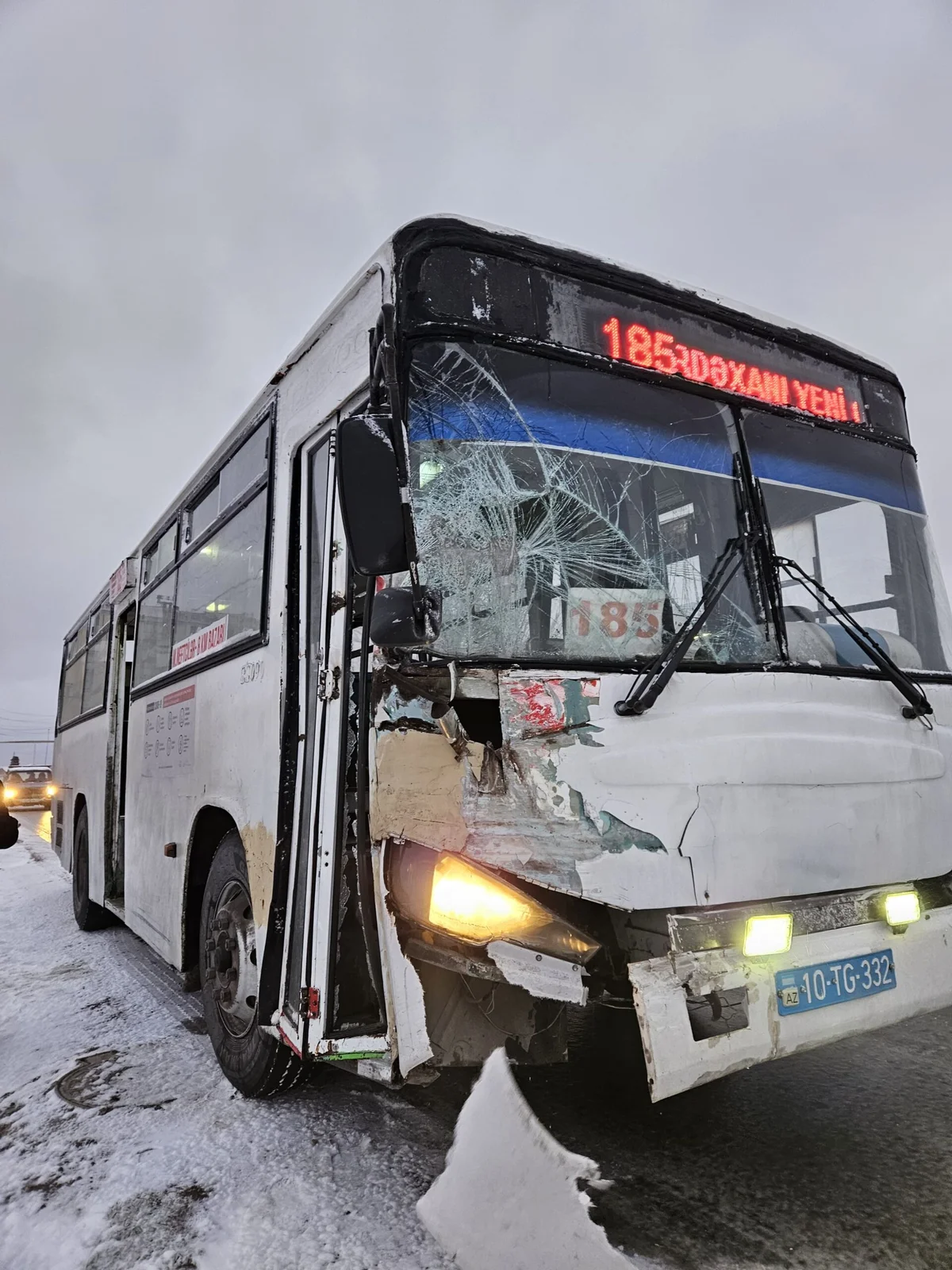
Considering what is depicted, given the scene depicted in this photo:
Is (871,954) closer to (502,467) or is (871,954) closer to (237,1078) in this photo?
(502,467)

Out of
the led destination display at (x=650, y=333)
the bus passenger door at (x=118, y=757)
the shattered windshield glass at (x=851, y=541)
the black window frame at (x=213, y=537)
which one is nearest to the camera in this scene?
the led destination display at (x=650, y=333)

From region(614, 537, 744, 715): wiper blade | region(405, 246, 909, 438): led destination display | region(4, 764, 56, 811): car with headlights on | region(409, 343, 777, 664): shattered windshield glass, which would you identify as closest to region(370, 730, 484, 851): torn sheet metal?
region(409, 343, 777, 664): shattered windshield glass

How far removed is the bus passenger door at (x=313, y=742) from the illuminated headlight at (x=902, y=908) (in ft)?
5.98

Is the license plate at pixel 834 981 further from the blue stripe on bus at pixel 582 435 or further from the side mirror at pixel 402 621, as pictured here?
the blue stripe on bus at pixel 582 435

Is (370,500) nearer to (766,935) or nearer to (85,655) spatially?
(766,935)

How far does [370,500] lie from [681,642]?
1.06 metres

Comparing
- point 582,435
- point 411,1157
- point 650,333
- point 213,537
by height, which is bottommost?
point 411,1157

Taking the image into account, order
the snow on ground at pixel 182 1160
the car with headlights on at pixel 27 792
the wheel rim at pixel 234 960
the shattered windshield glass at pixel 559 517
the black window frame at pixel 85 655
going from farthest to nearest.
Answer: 1. the car with headlights on at pixel 27 792
2. the black window frame at pixel 85 655
3. the wheel rim at pixel 234 960
4. the shattered windshield glass at pixel 559 517
5. the snow on ground at pixel 182 1160

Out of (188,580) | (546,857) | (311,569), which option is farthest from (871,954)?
(188,580)

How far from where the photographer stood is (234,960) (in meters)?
3.61

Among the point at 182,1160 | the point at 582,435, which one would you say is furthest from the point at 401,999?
the point at 582,435

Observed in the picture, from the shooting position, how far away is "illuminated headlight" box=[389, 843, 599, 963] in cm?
220

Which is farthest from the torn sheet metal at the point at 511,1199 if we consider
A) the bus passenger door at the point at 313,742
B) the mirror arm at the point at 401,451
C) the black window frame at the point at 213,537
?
the black window frame at the point at 213,537

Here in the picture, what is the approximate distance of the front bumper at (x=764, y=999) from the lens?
2.11 meters
